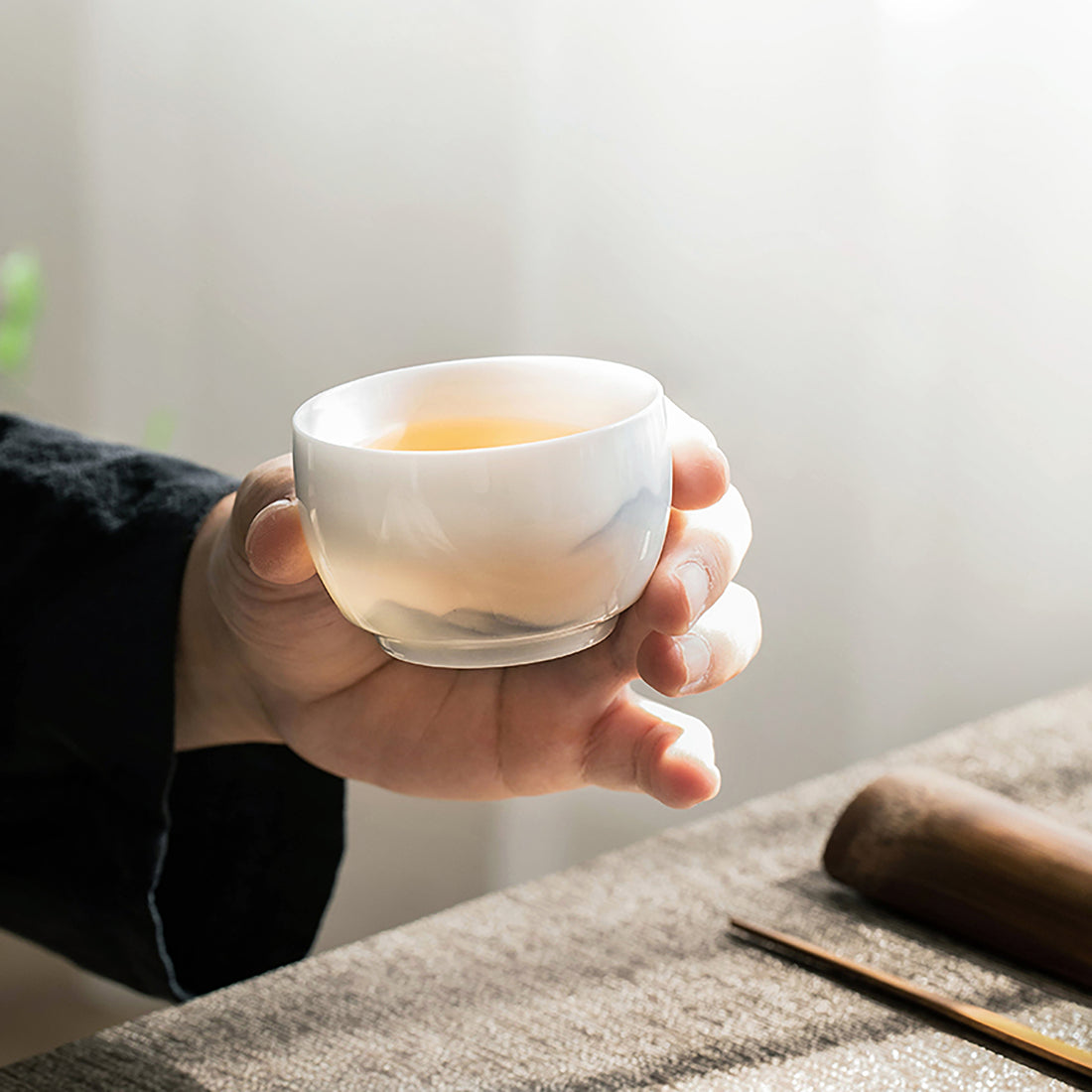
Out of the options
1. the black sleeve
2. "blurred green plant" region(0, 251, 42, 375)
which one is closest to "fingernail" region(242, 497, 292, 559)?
the black sleeve

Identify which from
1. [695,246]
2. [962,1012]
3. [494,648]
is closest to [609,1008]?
[962,1012]

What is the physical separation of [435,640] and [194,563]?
1.14 ft

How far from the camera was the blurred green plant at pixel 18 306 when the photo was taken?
4.91ft

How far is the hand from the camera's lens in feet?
1.72

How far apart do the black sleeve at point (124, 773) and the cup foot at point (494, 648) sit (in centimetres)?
32

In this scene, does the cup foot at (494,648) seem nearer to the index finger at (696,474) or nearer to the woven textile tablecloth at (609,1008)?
the index finger at (696,474)

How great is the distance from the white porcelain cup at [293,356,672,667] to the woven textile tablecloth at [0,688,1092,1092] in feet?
0.76

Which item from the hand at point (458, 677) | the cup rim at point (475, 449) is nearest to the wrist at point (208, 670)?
the hand at point (458, 677)

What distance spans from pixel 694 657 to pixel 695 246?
3.84 feet

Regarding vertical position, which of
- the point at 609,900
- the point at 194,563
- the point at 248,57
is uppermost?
the point at 248,57

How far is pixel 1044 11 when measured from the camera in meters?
1.47

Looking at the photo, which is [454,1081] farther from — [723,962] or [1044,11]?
[1044,11]

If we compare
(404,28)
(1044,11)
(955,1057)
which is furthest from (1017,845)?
(404,28)

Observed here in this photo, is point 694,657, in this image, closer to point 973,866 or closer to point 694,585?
point 694,585
